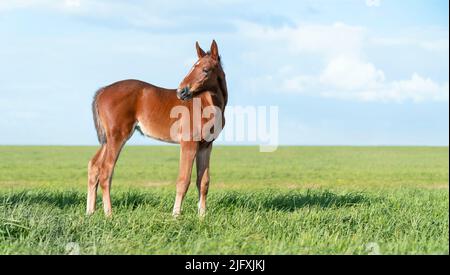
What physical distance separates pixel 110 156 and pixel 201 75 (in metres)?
2.31

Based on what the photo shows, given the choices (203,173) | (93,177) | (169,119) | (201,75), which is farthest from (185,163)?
(93,177)

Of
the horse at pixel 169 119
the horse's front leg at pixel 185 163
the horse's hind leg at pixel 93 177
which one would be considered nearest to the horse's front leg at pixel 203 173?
the horse at pixel 169 119

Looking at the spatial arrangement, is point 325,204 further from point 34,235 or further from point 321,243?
point 34,235

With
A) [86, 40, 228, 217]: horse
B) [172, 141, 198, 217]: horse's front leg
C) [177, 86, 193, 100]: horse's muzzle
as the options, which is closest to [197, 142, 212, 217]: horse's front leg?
[86, 40, 228, 217]: horse

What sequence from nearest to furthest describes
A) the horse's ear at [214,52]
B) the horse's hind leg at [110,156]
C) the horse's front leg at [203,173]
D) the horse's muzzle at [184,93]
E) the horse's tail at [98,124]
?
1. the horse's muzzle at [184,93]
2. the horse's ear at [214,52]
3. the horse's front leg at [203,173]
4. the horse's hind leg at [110,156]
5. the horse's tail at [98,124]

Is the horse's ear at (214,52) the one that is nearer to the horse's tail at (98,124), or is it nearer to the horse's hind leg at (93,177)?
the horse's tail at (98,124)

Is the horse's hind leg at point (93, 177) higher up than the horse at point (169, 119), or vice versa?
the horse at point (169, 119)

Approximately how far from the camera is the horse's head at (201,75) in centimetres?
897

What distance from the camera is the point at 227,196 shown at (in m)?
11.6

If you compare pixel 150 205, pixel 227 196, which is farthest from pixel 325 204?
pixel 150 205

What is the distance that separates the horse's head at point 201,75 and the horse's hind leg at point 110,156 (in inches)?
59.7
